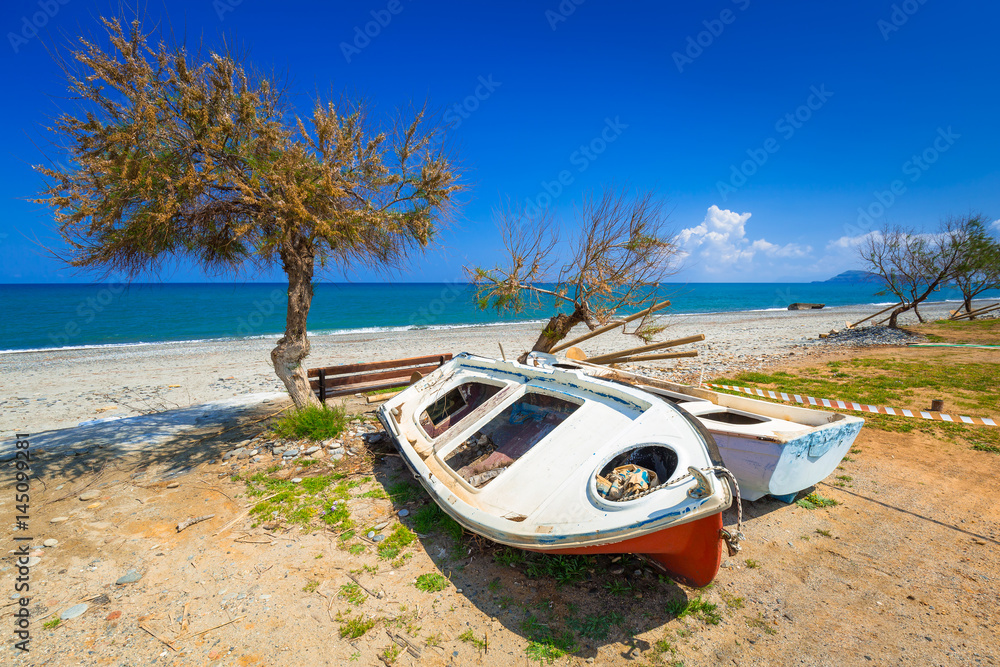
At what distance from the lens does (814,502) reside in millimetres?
4988

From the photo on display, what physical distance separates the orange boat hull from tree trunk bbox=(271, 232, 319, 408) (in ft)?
17.8

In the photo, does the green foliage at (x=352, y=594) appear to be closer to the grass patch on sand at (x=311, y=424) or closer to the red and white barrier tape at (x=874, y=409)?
the grass patch on sand at (x=311, y=424)

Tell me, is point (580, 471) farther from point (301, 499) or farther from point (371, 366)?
point (371, 366)

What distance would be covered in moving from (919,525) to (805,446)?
5.13ft

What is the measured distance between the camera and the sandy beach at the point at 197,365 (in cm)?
1036

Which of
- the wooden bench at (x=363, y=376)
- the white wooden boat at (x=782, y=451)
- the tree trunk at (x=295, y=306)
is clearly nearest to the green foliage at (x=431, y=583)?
the white wooden boat at (x=782, y=451)

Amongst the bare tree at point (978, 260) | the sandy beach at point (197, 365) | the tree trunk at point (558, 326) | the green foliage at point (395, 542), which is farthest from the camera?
the bare tree at point (978, 260)

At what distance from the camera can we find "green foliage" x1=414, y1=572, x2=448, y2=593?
3.70 meters

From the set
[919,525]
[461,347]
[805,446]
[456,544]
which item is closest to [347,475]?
[456,544]

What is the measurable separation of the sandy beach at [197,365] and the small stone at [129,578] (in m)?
7.38

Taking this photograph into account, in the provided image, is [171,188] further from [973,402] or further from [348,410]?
[973,402]

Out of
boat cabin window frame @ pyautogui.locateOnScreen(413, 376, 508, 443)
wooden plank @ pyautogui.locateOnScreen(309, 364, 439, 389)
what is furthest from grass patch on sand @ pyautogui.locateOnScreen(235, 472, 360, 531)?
wooden plank @ pyautogui.locateOnScreen(309, 364, 439, 389)

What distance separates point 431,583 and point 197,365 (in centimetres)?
1670

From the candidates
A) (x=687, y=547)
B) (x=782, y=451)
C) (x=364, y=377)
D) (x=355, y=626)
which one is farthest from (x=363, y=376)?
(x=782, y=451)
